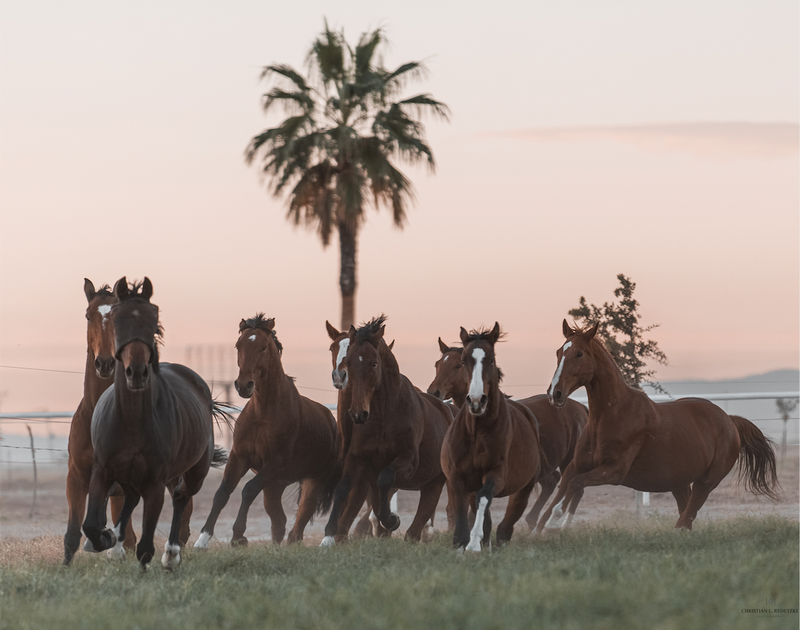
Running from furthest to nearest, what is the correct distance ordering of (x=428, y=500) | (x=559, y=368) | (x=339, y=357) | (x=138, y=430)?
1. (x=428, y=500)
2. (x=339, y=357)
3. (x=559, y=368)
4. (x=138, y=430)

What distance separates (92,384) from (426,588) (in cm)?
393

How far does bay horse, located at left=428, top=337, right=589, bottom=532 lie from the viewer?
10.9 metres

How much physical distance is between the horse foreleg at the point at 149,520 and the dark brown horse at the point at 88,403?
3.06 ft

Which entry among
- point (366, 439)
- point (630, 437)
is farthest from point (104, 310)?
point (630, 437)

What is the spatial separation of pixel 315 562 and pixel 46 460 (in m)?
9.92

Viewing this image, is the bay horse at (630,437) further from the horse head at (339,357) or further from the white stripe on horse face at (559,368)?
the horse head at (339,357)

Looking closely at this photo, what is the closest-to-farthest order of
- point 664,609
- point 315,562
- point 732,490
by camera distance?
point 664,609
point 315,562
point 732,490

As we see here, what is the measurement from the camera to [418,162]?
20672mm

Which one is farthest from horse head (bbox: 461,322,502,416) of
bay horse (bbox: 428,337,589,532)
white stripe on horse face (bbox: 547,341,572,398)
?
bay horse (bbox: 428,337,589,532)

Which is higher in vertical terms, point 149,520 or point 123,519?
point 149,520

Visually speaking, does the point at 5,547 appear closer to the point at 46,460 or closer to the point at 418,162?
the point at 46,460

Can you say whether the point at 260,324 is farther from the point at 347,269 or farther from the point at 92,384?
the point at 347,269

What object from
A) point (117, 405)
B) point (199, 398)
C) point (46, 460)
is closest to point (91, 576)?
point (117, 405)

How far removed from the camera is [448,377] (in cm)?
1134
